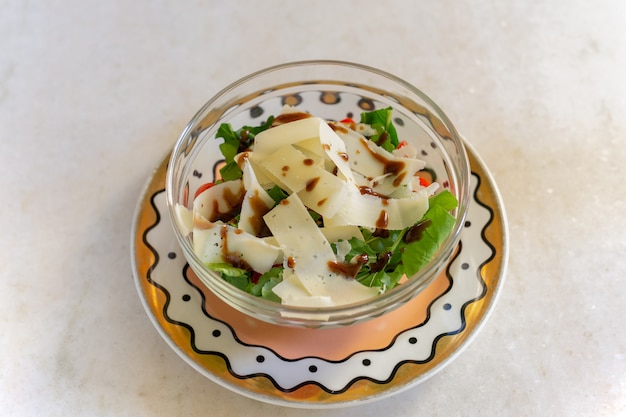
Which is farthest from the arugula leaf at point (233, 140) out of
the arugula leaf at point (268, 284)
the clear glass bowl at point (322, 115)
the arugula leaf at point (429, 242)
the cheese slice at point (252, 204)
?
the arugula leaf at point (429, 242)

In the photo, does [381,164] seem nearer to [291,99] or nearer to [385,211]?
[385,211]

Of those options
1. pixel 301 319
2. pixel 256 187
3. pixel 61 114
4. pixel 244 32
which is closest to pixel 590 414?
pixel 301 319

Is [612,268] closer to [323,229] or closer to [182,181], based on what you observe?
[323,229]

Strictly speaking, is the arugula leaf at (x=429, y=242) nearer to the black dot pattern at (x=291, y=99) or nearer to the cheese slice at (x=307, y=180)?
the cheese slice at (x=307, y=180)

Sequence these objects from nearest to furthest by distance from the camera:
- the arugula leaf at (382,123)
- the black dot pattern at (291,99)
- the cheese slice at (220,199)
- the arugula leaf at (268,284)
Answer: the arugula leaf at (268,284), the cheese slice at (220,199), the arugula leaf at (382,123), the black dot pattern at (291,99)

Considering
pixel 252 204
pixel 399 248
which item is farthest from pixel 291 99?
pixel 399 248

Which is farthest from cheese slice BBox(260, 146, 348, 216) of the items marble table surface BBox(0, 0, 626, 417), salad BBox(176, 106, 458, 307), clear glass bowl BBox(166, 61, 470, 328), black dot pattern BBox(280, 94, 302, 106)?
marble table surface BBox(0, 0, 626, 417)
